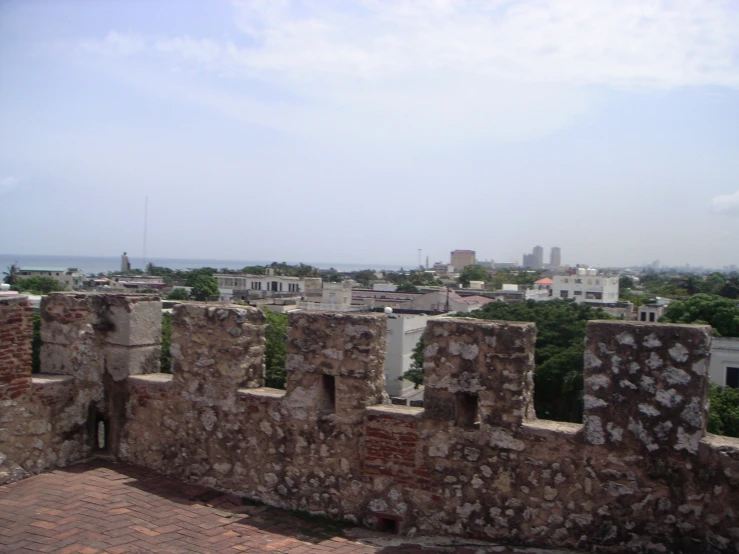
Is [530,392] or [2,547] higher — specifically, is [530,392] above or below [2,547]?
above

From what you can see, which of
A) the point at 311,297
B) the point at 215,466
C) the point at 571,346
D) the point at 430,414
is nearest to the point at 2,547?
the point at 215,466

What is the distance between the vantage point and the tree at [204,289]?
76938 mm

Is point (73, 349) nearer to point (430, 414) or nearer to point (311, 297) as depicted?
point (430, 414)

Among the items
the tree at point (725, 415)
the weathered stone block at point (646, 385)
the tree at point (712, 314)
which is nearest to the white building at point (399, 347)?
the tree at point (712, 314)

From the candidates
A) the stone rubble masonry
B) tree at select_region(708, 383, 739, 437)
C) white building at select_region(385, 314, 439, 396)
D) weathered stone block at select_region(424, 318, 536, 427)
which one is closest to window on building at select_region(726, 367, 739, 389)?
tree at select_region(708, 383, 739, 437)

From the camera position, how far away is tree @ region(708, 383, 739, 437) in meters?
18.2

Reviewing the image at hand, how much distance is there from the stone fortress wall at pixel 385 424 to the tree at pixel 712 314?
87.8ft

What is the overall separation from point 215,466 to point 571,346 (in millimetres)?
22003

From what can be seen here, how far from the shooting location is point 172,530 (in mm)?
5016

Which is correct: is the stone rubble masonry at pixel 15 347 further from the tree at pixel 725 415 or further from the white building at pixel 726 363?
the white building at pixel 726 363

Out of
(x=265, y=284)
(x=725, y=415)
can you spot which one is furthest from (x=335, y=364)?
(x=265, y=284)

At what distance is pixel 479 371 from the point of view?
15.9 feet

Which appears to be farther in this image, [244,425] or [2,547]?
[244,425]

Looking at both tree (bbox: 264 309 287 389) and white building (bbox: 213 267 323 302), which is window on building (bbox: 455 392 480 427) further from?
white building (bbox: 213 267 323 302)
